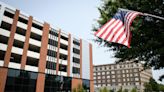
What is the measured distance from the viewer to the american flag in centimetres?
678

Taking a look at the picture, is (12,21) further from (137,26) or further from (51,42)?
(137,26)

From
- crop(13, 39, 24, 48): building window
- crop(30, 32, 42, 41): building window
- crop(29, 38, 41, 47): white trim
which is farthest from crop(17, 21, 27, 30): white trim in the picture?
crop(13, 39, 24, 48): building window

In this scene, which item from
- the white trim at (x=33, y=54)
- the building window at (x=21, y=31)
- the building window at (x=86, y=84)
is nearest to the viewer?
the white trim at (x=33, y=54)

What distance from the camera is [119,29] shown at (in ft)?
23.1

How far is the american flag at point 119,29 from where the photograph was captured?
678 centimetres

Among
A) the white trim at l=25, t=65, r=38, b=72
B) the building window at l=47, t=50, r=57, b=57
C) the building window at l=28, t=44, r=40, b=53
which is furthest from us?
the building window at l=47, t=50, r=57, b=57

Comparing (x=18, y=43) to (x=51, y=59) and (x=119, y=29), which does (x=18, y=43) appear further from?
(x=119, y=29)

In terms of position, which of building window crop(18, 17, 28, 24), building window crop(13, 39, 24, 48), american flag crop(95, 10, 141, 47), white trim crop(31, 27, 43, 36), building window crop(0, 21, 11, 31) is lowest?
american flag crop(95, 10, 141, 47)

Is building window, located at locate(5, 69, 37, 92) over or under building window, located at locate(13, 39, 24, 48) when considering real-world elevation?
under

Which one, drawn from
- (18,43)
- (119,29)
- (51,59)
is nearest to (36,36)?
(18,43)

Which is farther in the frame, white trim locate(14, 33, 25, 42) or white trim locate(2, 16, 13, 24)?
white trim locate(14, 33, 25, 42)

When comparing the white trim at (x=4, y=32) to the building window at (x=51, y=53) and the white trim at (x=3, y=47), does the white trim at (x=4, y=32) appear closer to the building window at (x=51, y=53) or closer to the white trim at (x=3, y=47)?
the white trim at (x=3, y=47)

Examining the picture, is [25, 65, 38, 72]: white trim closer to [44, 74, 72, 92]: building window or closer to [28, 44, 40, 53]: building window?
[44, 74, 72, 92]: building window

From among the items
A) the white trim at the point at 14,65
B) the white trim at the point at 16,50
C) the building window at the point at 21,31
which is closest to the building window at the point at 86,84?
the white trim at the point at 14,65
